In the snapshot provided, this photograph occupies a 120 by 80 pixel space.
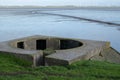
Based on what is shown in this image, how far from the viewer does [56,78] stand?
7938 millimetres

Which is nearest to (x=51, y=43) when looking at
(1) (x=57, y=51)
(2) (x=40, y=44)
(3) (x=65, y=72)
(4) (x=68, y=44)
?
(2) (x=40, y=44)

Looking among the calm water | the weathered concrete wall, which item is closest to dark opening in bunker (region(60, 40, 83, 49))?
A: the weathered concrete wall

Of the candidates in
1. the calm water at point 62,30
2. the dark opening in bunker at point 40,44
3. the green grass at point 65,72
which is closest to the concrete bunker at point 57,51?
the dark opening in bunker at point 40,44

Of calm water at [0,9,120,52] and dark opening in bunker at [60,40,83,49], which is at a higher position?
dark opening in bunker at [60,40,83,49]

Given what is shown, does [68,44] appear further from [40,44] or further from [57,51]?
[57,51]

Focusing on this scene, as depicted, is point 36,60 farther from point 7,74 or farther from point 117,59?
point 117,59

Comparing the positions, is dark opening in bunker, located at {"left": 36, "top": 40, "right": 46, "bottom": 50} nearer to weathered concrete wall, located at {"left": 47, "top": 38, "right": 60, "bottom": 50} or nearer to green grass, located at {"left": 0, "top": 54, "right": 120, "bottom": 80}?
weathered concrete wall, located at {"left": 47, "top": 38, "right": 60, "bottom": 50}

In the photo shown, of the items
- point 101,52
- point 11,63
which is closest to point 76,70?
point 11,63

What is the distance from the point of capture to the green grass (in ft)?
26.4

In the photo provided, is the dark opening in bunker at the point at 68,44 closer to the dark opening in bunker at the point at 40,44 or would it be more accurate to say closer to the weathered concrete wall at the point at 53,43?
the weathered concrete wall at the point at 53,43

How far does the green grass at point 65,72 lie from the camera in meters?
8.05

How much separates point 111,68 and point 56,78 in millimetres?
2378

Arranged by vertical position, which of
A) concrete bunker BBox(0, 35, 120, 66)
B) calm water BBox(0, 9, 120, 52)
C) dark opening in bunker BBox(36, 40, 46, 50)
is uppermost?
concrete bunker BBox(0, 35, 120, 66)

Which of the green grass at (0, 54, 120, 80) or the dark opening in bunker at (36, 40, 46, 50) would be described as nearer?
the green grass at (0, 54, 120, 80)
